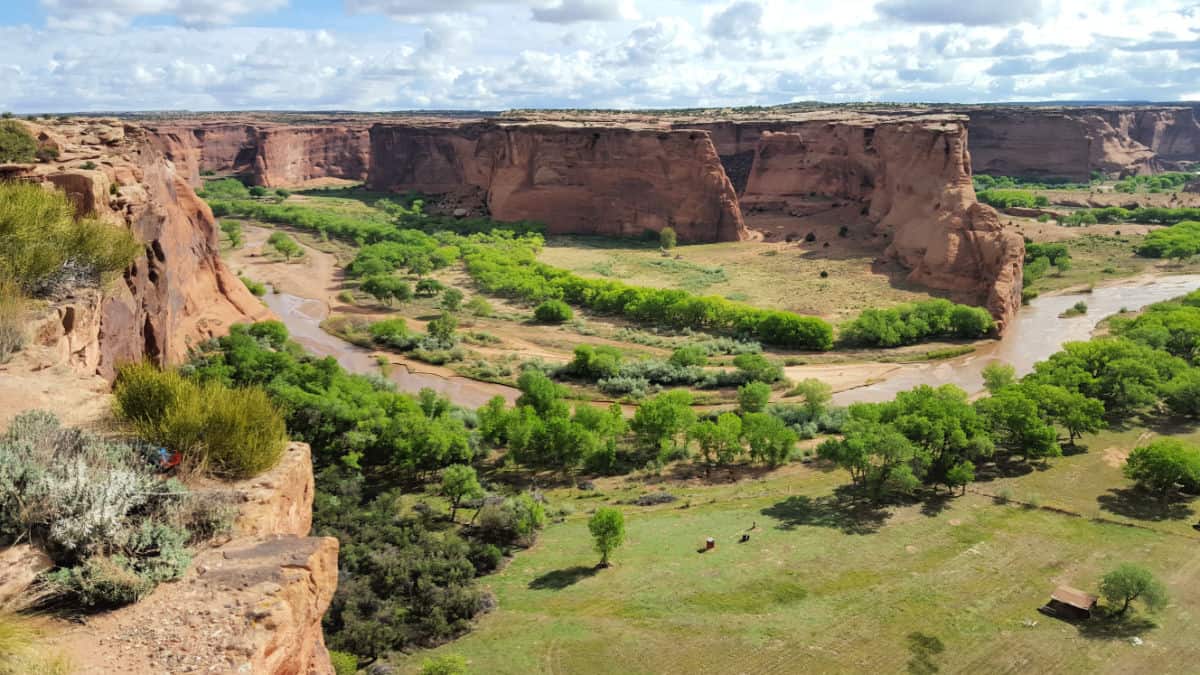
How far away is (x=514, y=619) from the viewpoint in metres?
24.9

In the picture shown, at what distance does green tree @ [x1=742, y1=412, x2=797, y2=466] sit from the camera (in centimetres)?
3702

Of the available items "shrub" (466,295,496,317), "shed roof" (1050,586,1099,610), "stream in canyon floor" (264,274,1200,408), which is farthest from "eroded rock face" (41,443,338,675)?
"shrub" (466,295,496,317)

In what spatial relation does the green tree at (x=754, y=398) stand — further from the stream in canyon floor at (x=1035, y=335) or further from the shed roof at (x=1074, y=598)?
the shed roof at (x=1074, y=598)

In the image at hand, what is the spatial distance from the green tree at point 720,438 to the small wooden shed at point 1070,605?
14.6 metres

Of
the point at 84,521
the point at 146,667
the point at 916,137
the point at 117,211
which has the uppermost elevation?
the point at 916,137

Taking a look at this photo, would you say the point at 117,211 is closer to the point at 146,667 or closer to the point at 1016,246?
the point at 146,667

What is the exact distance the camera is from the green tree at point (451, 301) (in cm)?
6625

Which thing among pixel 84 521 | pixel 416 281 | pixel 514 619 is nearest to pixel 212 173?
pixel 416 281

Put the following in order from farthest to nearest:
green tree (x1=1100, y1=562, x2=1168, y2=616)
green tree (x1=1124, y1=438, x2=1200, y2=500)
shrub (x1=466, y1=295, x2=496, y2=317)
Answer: shrub (x1=466, y1=295, x2=496, y2=317) < green tree (x1=1124, y1=438, x2=1200, y2=500) < green tree (x1=1100, y1=562, x2=1168, y2=616)

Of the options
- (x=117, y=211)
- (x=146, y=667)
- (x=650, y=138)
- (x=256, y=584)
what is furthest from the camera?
(x=650, y=138)

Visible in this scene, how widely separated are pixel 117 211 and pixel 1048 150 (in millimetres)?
152148

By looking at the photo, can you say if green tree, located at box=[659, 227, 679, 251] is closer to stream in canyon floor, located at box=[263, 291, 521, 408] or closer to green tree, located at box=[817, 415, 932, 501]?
stream in canyon floor, located at box=[263, 291, 521, 408]

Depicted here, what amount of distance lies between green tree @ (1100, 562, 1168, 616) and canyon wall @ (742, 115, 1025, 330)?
38992 millimetres

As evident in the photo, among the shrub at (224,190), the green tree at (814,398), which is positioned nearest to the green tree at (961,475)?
the green tree at (814,398)
